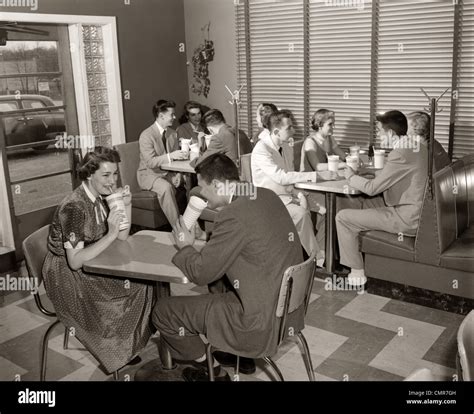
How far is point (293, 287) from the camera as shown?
2.60 metres

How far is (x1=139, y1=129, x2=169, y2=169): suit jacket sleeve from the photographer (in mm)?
5691

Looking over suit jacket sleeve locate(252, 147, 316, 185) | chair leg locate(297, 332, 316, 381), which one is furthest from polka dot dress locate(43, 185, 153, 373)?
suit jacket sleeve locate(252, 147, 316, 185)

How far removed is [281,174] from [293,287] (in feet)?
7.04

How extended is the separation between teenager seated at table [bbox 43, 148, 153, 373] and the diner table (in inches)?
3.7

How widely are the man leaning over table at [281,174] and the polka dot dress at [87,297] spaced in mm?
1847

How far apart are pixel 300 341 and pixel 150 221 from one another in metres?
3.29

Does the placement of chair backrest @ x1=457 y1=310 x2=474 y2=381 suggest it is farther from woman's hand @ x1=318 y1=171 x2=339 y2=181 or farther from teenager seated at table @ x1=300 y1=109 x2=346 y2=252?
teenager seated at table @ x1=300 y1=109 x2=346 y2=252

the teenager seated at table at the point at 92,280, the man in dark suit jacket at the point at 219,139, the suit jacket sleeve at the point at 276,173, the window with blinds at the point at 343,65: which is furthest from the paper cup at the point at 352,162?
the teenager seated at table at the point at 92,280

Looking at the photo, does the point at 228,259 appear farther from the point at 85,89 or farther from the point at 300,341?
the point at 85,89

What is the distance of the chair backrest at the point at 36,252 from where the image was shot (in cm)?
302

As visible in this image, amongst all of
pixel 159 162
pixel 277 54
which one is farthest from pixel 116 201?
pixel 277 54

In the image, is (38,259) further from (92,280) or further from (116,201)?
(116,201)

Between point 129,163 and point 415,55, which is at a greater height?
point 415,55
